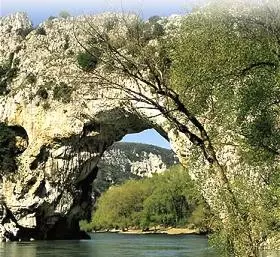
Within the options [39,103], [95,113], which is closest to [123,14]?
[95,113]

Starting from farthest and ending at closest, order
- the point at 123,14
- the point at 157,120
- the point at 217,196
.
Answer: the point at 157,120 < the point at 217,196 < the point at 123,14

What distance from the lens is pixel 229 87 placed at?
12.6 meters

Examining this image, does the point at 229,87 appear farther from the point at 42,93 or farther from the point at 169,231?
the point at 169,231

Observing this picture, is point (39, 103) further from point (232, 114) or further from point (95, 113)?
point (232, 114)

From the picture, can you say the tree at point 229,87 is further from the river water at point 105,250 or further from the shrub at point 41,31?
the shrub at point 41,31

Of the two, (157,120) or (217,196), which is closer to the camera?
(217,196)

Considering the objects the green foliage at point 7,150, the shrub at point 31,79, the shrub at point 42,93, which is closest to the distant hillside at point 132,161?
the green foliage at point 7,150

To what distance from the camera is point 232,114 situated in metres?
12.9

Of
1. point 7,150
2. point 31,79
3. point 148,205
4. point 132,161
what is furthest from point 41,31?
point 132,161

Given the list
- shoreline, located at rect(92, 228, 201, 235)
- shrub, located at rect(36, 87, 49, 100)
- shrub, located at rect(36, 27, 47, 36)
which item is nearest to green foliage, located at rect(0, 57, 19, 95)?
shrub, located at rect(36, 27, 47, 36)

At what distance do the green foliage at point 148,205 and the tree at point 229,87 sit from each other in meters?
55.7

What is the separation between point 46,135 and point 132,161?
107 m

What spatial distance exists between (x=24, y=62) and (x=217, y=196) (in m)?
43.1

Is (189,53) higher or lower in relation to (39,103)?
lower
